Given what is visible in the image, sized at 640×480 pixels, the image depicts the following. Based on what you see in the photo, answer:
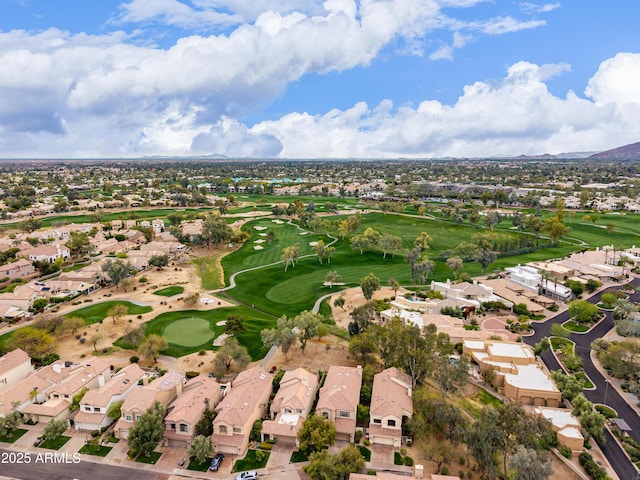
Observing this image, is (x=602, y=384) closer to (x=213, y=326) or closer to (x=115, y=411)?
(x=213, y=326)

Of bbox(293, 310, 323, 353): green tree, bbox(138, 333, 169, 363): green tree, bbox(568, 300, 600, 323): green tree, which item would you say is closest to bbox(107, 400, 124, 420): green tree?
bbox(138, 333, 169, 363): green tree

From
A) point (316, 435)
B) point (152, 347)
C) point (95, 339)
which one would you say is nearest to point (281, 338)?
point (152, 347)

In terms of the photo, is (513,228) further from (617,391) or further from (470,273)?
(617,391)

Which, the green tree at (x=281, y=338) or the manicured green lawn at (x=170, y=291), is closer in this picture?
A: the green tree at (x=281, y=338)

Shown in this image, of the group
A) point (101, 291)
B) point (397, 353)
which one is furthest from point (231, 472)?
point (101, 291)

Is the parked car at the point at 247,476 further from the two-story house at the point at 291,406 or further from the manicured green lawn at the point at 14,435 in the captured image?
the manicured green lawn at the point at 14,435

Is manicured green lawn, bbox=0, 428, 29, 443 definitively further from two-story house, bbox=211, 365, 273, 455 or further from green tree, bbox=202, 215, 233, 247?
green tree, bbox=202, 215, 233, 247

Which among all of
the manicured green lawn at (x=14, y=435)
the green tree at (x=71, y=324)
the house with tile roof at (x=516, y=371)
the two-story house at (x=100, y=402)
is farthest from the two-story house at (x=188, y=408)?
the house with tile roof at (x=516, y=371)
